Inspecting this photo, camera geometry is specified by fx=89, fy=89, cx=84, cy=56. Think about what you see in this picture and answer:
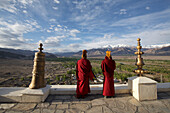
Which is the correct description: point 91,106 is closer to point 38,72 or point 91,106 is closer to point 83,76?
point 83,76

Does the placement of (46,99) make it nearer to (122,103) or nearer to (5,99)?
(5,99)

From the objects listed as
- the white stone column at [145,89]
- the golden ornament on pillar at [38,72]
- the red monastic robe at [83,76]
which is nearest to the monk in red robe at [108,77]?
the red monastic robe at [83,76]

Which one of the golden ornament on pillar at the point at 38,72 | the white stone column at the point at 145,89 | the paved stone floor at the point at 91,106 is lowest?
the paved stone floor at the point at 91,106

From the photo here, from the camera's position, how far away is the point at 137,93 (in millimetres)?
2902

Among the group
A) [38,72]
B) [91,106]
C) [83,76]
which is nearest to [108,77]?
[83,76]

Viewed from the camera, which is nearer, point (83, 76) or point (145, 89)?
point (145, 89)

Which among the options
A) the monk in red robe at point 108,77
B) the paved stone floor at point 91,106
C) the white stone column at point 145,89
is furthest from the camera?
the monk in red robe at point 108,77

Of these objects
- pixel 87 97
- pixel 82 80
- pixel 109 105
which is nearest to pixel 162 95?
pixel 109 105

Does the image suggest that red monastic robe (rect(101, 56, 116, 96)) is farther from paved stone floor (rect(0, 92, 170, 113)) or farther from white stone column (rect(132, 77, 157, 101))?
white stone column (rect(132, 77, 157, 101))

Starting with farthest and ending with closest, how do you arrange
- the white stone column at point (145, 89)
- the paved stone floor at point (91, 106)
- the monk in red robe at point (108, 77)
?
the monk in red robe at point (108, 77) → the white stone column at point (145, 89) → the paved stone floor at point (91, 106)

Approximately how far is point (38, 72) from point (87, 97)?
1.88m

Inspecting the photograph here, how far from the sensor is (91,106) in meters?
2.58

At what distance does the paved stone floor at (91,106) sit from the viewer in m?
2.37

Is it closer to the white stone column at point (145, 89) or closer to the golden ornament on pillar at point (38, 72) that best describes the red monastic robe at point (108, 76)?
the white stone column at point (145, 89)
